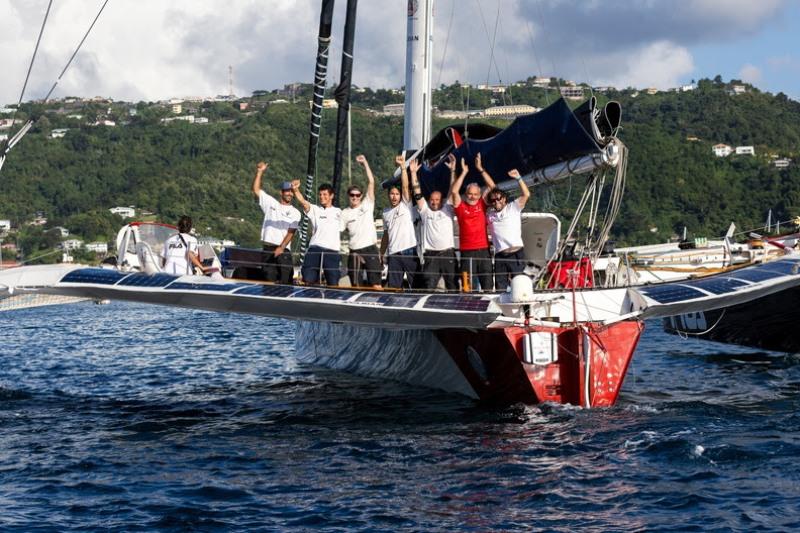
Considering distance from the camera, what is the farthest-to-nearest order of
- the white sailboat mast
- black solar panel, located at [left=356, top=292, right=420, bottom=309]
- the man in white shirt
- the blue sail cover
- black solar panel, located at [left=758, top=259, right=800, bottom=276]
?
the white sailboat mast → black solar panel, located at [left=758, top=259, right=800, bottom=276] → the man in white shirt → the blue sail cover → black solar panel, located at [left=356, top=292, right=420, bottom=309]

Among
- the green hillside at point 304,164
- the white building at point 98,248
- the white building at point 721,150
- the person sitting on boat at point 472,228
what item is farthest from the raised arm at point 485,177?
the white building at point 721,150

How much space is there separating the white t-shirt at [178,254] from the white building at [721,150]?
6464 cm

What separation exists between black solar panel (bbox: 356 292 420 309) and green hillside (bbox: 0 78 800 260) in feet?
107

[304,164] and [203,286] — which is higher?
[304,164]

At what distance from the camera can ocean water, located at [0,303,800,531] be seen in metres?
8.74

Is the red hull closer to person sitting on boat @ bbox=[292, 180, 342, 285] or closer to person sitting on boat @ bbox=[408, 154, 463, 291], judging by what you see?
person sitting on boat @ bbox=[408, 154, 463, 291]

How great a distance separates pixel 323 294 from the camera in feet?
40.3

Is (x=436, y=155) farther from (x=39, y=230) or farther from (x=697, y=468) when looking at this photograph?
(x=39, y=230)

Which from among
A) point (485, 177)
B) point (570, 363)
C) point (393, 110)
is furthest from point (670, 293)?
point (393, 110)

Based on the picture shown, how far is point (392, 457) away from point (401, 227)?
335cm

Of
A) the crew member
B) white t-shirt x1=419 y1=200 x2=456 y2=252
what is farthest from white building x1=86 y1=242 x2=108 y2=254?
white t-shirt x1=419 y1=200 x2=456 y2=252

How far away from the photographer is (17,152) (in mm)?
101812

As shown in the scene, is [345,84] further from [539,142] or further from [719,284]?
[719,284]

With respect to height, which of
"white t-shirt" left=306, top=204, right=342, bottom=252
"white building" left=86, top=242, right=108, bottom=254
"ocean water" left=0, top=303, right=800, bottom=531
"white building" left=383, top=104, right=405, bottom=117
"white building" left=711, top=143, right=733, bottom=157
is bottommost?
"ocean water" left=0, top=303, right=800, bottom=531
